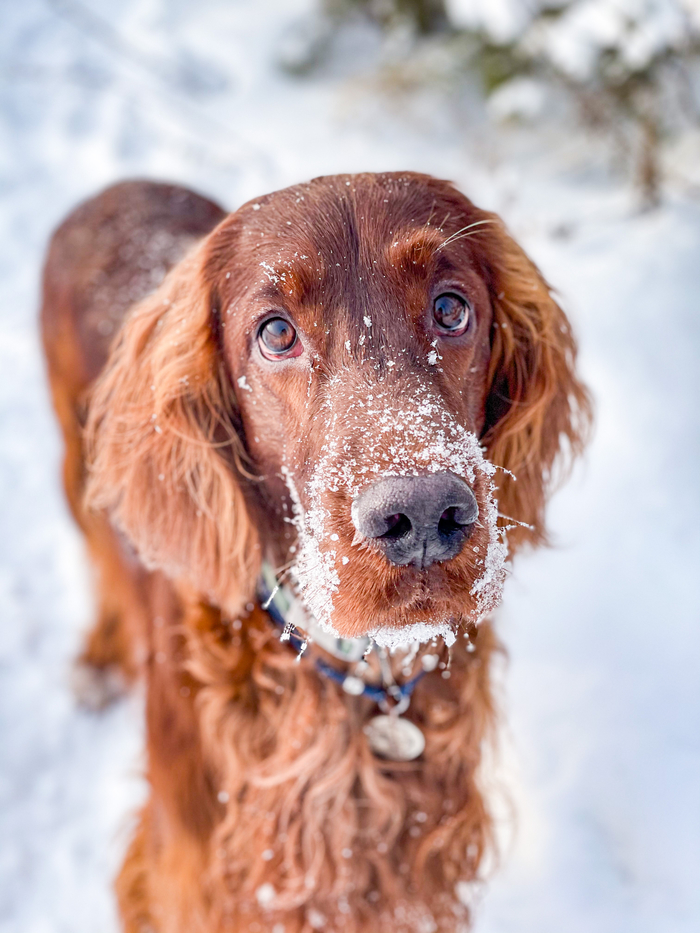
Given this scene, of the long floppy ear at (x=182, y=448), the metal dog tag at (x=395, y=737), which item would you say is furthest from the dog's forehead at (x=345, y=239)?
the metal dog tag at (x=395, y=737)

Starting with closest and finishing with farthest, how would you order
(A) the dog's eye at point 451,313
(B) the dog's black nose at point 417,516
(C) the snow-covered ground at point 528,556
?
(B) the dog's black nose at point 417,516 → (A) the dog's eye at point 451,313 → (C) the snow-covered ground at point 528,556

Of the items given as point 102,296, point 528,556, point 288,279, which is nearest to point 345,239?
point 288,279

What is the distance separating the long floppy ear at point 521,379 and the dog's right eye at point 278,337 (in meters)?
0.53

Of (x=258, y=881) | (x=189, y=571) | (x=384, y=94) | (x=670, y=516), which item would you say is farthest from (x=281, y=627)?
(x=384, y=94)

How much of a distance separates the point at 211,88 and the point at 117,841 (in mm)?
5170

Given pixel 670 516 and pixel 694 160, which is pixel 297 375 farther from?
pixel 694 160

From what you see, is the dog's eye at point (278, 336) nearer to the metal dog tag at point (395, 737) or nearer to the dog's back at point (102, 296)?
the metal dog tag at point (395, 737)

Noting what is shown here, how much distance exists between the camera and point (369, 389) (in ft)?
4.58

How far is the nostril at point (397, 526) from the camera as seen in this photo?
3.98 ft

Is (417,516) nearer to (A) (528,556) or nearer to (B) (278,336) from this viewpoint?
(B) (278,336)

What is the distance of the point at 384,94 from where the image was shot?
4.89 m

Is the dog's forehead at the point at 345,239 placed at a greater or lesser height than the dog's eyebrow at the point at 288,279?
greater

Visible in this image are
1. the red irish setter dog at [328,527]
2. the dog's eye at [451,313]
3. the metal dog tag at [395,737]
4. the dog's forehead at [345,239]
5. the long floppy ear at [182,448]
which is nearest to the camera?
the red irish setter dog at [328,527]

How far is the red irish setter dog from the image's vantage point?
1318 mm
